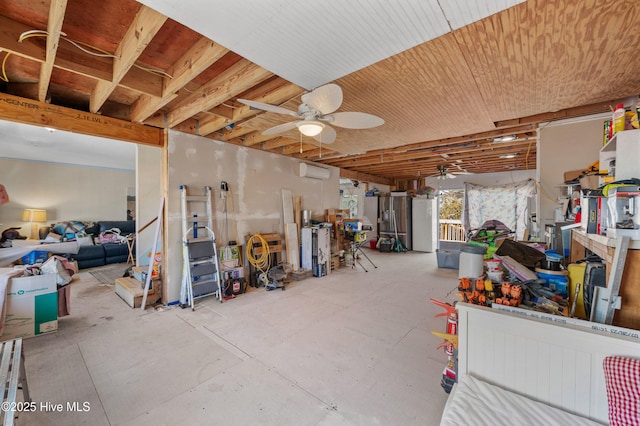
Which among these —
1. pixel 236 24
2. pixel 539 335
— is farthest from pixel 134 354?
pixel 539 335

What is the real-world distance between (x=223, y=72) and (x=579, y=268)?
3237 mm

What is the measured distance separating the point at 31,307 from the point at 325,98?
12.1 feet

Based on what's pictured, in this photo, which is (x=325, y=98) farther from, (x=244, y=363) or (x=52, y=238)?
(x=52, y=238)

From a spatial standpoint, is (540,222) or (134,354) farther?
(540,222)

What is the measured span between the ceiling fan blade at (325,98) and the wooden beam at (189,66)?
0.66 meters

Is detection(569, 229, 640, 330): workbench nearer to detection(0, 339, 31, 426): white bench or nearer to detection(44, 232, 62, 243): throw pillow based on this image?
detection(0, 339, 31, 426): white bench

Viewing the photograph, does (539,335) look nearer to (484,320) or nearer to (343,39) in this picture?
(484,320)

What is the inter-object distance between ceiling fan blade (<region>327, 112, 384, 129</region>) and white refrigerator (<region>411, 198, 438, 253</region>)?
6420 millimetres

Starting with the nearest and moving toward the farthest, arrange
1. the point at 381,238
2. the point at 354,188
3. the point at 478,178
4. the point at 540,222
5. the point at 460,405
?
the point at 460,405 < the point at 540,222 < the point at 478,178 < the point at 381,238 < the point at 354,188

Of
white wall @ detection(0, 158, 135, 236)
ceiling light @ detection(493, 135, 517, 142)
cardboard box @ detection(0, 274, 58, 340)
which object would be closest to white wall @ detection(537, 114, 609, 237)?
ceiling light @ detection(493, 135, 517, 142)

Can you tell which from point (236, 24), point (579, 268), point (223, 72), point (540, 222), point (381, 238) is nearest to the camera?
point (236, 24)

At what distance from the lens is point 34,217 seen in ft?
20.1

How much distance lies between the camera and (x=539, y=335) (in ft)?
4.26

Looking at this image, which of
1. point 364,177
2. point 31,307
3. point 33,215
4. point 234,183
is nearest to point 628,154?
point 234,183
